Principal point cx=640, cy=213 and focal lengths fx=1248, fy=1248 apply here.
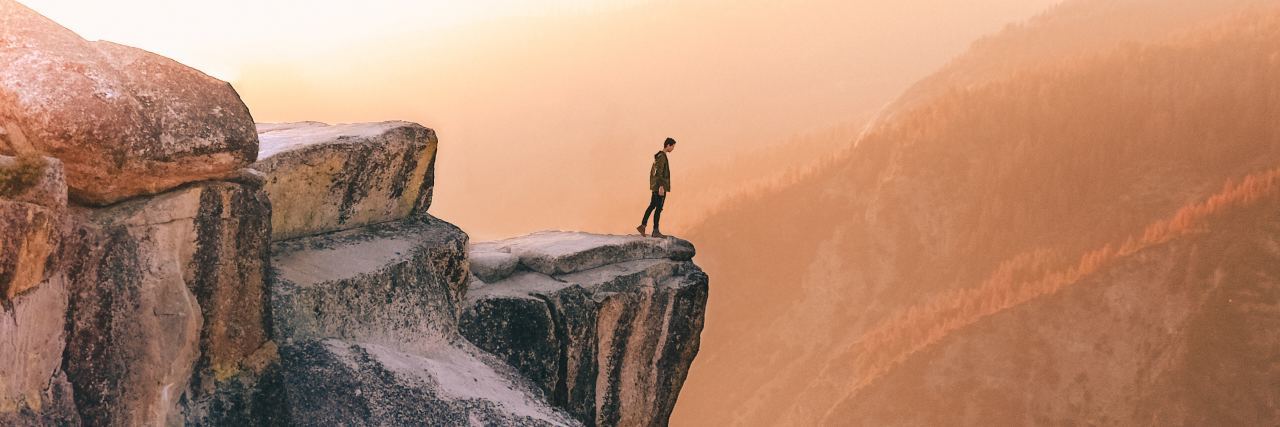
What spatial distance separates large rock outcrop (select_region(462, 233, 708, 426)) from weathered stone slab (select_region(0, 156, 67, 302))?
8.72m

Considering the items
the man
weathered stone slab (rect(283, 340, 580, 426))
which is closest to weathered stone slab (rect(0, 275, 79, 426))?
weathered stone slab (rect(283, 340, 580, 426))

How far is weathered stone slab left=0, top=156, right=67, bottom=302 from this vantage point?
1230 centimetres

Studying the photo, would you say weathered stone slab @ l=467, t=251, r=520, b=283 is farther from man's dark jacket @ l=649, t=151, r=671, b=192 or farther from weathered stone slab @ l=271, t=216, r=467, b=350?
man's dark jacket @ l=649, t=151, r=671, b=192

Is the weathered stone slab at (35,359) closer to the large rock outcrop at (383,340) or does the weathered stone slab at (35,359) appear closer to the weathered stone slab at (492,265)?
the large rock outcrop at (383,340)

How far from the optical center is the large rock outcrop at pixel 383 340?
15500mm

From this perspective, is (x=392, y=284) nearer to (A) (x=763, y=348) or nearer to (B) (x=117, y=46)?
(B) (x=117, y=46)

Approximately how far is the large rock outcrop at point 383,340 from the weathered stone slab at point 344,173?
1.05ft

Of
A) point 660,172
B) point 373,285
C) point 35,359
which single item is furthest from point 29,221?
point 660,172

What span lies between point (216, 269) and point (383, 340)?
3267 mm

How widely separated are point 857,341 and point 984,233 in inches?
455

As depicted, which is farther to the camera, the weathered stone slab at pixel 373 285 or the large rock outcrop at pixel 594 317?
→ the large rock outcrop at pixel 594 317

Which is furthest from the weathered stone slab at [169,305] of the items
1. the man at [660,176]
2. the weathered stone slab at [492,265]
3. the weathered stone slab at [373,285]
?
the man at [660,176]

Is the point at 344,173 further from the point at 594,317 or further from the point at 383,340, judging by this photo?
the point at 594,317

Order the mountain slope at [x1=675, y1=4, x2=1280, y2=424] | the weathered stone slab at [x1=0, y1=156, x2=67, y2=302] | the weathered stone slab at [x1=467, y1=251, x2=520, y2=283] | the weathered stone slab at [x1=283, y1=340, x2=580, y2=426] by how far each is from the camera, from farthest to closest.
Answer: the mountain slope at [x1=675, y1=4, x2=1280, y2=424], the weathered stone slab at [x1=467, y1=251, x2=520, y2=283], the weathered stone slab at [x1=283, y1=340, x2=580, y2=426], the weathered stone slab at [x1=0, y1=156, x2=67, y2=302]
